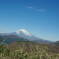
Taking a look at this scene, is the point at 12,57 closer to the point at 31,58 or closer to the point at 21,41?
the point at 31,58

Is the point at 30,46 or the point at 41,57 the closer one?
the point at 41,57

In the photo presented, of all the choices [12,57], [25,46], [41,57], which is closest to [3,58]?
[12,57]

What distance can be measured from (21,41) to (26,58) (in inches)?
1389

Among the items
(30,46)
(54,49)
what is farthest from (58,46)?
(30,46)

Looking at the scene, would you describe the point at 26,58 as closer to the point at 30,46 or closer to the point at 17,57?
the point at 17,57

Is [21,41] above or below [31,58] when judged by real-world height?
above

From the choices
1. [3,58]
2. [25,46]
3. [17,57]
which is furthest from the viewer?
[25,46]

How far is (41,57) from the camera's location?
48.3m

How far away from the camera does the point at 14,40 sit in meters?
80.8

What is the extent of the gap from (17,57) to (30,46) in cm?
2887

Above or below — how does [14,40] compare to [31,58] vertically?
above

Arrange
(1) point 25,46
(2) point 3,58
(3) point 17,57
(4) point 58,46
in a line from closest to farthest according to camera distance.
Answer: (2) point 3,58 < (3) point 17,57 < (1) point 25,46 < (4) point 58,46

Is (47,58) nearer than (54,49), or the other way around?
(47,58)

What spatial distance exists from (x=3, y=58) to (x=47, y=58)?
1028cm
